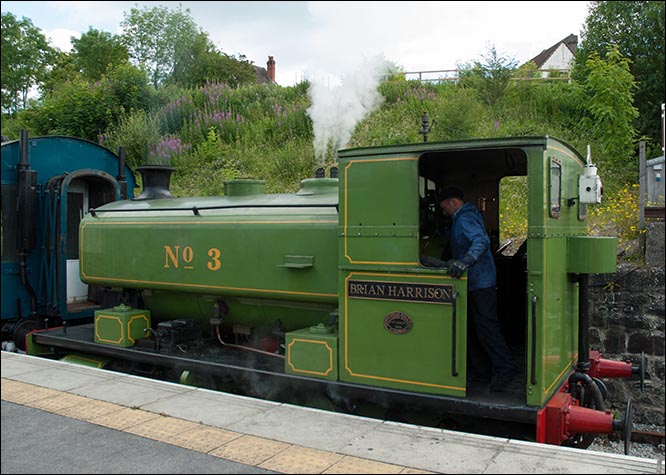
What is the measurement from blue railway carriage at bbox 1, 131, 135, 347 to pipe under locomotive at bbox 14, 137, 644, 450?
0.51m

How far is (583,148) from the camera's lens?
12.7m

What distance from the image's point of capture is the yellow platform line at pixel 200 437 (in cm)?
334

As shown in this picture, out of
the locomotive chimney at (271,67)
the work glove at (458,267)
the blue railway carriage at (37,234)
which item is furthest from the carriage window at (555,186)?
the locomotive chimney at (271,67)

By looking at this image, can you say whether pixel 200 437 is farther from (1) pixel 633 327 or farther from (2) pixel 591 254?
(1) pixel 633 327

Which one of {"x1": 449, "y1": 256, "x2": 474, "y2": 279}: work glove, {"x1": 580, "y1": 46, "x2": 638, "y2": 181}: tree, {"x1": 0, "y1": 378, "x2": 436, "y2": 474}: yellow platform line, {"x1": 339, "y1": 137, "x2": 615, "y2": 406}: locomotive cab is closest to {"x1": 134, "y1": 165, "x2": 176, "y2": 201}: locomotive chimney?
{"x1": 0, "y1": 378, "x2": 436, "y2": 474}: yellow platform line

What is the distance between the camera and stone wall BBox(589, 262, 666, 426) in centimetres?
688

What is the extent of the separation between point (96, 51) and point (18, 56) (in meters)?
30.7

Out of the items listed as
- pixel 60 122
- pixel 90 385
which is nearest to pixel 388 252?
pixel 90 385

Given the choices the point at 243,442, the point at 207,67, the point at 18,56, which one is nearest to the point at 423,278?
the point at 243,442

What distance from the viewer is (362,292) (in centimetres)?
449

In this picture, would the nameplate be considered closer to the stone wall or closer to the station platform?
the station platform

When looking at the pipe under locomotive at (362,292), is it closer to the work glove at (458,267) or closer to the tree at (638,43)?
the work glove at (458,267)

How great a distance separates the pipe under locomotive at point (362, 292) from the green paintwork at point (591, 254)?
0.04 ft

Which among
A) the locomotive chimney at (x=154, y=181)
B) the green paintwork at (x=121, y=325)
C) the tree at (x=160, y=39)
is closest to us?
the green paintwork at (x=121, y=325)
